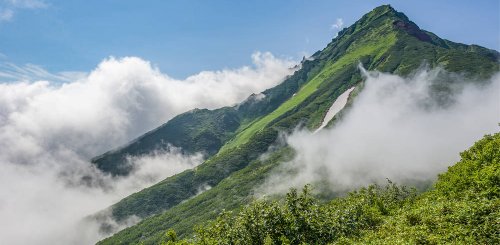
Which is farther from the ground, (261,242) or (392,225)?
(261,242)

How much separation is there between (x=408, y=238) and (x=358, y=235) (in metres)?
15.4

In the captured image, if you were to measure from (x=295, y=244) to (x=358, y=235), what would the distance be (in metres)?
9.31

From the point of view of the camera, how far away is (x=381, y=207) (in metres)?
97.4

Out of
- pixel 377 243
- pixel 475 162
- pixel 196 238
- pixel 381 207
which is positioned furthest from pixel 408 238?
pixel 381 207

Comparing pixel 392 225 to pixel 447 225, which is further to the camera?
pixel 392 225

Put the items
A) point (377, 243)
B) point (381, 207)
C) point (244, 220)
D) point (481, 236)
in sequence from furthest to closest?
point (381, 207)
point (244, 220)
point (377, 243)
point (481, 236)

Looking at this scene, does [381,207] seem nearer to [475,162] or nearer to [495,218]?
[475,162]

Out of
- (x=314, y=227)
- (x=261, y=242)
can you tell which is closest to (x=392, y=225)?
(x=314, y=227)

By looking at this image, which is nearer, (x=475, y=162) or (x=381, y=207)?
(x=475, y=162)

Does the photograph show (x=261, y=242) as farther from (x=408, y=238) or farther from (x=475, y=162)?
(x=475, y=162)

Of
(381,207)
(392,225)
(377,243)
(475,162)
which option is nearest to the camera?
(377,243)

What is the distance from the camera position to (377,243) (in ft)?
135

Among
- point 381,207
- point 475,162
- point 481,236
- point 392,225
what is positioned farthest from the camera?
point 381,207

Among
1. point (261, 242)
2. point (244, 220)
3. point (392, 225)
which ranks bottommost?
point (392, 225)
